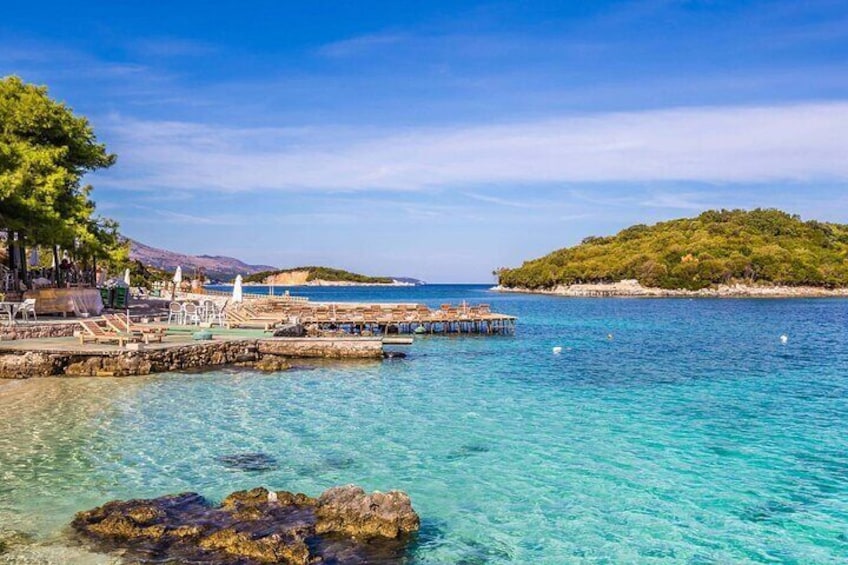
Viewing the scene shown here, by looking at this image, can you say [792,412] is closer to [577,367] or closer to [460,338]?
[577,367]

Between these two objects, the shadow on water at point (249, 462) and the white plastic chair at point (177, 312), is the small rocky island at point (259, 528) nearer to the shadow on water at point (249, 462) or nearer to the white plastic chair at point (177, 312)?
the shadow on water at point (249, 462)

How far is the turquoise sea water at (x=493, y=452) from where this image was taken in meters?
8.73

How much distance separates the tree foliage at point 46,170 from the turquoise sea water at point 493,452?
9.97 metres

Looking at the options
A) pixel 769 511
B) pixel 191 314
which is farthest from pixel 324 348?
pixel 769 511

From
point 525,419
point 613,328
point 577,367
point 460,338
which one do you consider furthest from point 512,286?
point 525,419

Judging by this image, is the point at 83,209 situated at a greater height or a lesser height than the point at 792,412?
greater

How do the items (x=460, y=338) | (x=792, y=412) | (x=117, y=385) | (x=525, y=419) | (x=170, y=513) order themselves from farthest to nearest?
(x=460, y=338) → (x=117, y=385) → (x=792, y=412) → (x=525, y=419) → (x=170, y=513)

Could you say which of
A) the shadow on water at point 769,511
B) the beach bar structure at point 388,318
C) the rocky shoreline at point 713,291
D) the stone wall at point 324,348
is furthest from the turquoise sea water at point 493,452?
the rocky shoreline at point 713,291

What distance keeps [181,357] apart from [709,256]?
436 ft

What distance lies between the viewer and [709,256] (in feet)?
452

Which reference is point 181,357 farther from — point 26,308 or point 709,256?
point 709,256

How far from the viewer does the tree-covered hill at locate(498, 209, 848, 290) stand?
430ft

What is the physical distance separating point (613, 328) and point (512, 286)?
128200mm

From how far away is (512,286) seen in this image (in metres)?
178
